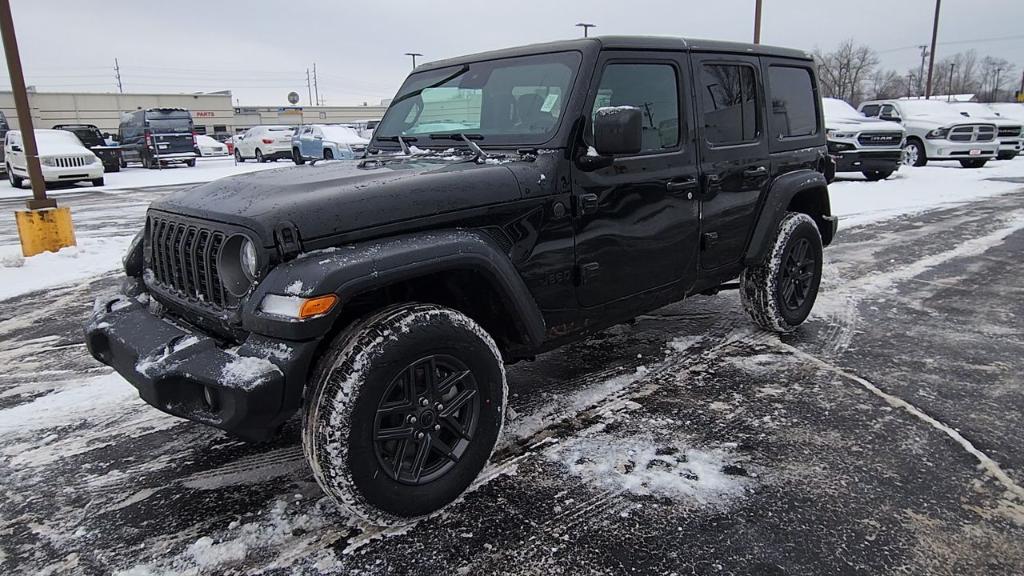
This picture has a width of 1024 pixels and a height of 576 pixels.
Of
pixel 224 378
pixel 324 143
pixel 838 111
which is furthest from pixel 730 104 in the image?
pixel 324 143

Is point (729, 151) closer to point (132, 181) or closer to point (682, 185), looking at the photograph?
point (682, 185)

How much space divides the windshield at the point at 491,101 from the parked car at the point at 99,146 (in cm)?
2124

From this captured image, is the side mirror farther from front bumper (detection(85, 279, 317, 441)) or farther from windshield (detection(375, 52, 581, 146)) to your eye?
front bumper (detection(85, 279, 317, 441))

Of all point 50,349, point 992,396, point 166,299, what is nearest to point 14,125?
point 50,349

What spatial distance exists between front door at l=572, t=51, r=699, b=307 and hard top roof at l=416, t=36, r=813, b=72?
62 millimetres

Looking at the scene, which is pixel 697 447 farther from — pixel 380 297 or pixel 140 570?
pixel 140 570

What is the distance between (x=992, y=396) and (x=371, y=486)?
3.46m

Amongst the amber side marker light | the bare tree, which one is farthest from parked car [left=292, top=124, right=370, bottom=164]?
the bare tree

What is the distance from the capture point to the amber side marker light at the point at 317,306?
2.16 meters

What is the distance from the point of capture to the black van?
74.4ft

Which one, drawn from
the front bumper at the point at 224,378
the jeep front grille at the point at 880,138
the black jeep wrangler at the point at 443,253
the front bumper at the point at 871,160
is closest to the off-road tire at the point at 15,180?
the black jeep wrangler at the point at 443,253

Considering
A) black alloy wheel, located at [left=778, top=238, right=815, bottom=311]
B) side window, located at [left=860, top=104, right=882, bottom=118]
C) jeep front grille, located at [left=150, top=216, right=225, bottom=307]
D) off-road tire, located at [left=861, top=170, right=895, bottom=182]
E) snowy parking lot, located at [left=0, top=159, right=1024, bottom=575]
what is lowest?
snowy parking lot, located at [left=0, top=159, right=1024, bottom=575]

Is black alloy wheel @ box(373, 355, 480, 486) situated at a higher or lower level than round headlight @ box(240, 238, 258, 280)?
lower

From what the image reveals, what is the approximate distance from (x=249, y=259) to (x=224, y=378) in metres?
0.45
